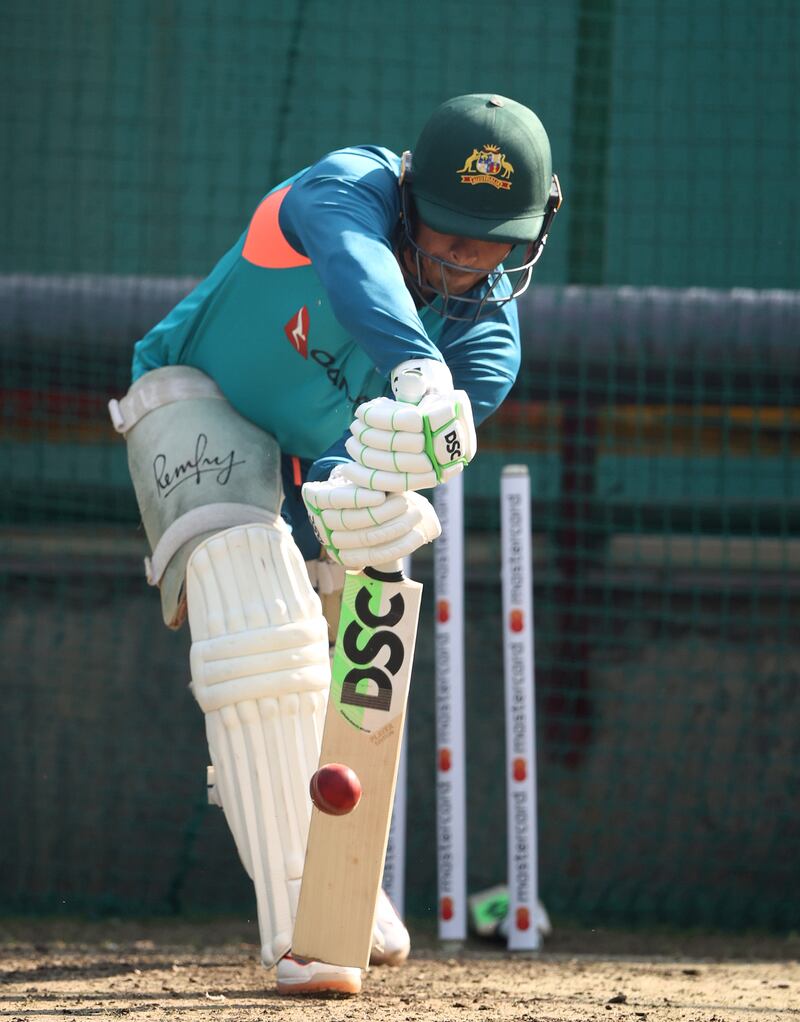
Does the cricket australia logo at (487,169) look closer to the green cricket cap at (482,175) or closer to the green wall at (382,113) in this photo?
the green cricket cap at (482,175)

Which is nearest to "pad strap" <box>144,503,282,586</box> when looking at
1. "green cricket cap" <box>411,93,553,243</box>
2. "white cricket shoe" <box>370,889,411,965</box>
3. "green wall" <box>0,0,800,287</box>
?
"green cricket cap" <box>411,93,553,243</box>

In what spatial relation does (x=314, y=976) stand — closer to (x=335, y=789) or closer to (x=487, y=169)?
(x=335, y=789)

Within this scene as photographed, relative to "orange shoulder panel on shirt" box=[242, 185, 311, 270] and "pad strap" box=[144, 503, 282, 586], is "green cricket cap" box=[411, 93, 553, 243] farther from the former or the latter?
"pad strap" box=[144, 503, 282, 586]

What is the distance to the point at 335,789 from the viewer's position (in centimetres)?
256

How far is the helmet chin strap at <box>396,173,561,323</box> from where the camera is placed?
2.75 metres

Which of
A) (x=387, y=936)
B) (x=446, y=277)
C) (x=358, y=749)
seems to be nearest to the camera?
(x=358, y=749)

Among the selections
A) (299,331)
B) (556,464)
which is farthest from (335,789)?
(556,464)

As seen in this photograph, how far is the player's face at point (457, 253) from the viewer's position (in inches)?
107

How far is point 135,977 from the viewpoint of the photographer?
3.40 metres

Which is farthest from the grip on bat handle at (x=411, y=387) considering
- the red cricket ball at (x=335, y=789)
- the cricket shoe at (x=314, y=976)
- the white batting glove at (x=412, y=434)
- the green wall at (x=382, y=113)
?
the green wall at (x=382, y=113)

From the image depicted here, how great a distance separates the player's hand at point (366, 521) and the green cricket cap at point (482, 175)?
55 cm

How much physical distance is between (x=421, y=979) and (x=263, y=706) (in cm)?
97

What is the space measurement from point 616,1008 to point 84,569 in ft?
8.72

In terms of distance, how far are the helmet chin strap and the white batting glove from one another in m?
0.37
